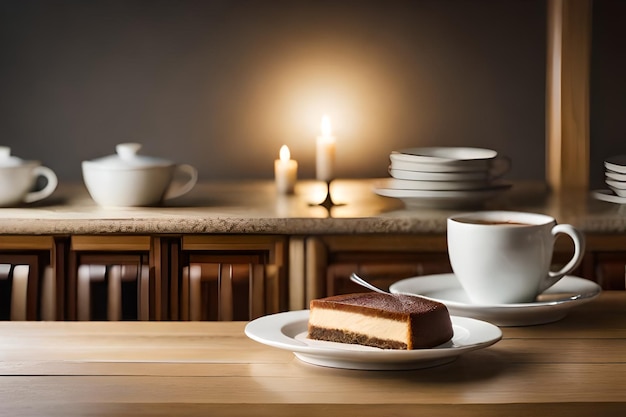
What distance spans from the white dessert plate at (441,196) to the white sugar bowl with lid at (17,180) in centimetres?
75

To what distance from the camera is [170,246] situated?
2.11m

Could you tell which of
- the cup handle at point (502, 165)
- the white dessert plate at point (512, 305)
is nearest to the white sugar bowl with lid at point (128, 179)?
the cup handle at point (502, 165)

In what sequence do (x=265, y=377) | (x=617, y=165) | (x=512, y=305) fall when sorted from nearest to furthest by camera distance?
(x=265, y=377) < (x=512, y=305) < (x=617, y=165)

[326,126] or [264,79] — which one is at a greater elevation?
[264,79]

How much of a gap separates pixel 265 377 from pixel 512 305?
1.15 feet

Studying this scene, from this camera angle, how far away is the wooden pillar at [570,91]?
258 cm

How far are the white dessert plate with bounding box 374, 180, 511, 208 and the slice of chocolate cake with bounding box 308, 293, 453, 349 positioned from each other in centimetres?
113

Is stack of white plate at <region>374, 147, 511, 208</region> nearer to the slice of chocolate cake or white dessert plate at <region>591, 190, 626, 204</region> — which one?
white dessert plate at <region>591, 190, 626, 204</region>

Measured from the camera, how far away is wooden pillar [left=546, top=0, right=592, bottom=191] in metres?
2.58

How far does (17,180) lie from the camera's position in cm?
222

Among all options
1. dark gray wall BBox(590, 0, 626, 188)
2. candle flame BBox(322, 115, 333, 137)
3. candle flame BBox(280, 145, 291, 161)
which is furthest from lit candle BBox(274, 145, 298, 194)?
dark gray wall BBox(590, 0, 626, 188)

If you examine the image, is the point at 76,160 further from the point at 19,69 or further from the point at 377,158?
the point at 377,158

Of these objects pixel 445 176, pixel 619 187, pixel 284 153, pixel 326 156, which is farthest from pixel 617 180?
pixel 284 153

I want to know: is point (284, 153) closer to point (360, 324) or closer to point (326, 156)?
point (326, 156)
